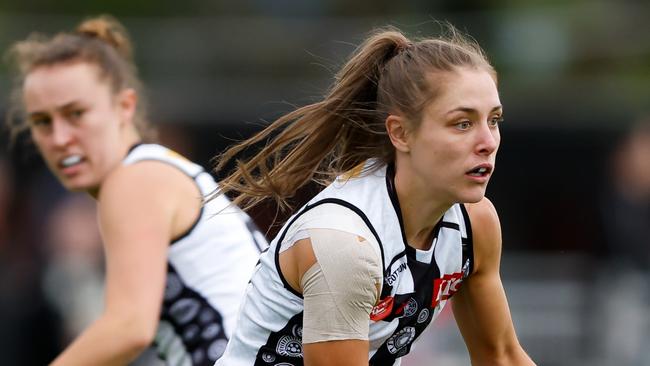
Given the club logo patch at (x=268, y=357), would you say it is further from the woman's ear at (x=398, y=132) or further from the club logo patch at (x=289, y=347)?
the woman's ear at (x=398, y=132)

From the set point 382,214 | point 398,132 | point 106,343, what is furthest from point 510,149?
point 382,214

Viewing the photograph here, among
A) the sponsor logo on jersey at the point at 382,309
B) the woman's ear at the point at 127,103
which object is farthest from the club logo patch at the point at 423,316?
the woman's ear at the point at 127,103

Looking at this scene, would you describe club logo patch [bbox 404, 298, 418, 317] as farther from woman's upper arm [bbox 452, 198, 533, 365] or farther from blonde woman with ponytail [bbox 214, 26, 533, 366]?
woman's upper arm [bbox 452, 198, 533, 365]

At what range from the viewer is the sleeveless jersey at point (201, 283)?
4.84 m

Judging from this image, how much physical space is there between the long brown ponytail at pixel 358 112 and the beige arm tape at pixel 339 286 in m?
0.40

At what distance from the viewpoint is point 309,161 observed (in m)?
4.07

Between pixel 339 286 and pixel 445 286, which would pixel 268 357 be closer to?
pixel 339 286

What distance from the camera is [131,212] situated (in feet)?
15.3

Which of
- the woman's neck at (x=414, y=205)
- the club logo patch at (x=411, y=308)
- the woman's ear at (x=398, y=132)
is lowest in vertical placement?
the club logo patch at (x=411, y=308)

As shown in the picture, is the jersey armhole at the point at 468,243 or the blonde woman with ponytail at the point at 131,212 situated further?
the blonde woman with ponytail at the point at 131,212

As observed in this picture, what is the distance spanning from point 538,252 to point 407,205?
7.27 meters

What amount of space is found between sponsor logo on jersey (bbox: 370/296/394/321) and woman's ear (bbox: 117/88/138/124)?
1736 mm

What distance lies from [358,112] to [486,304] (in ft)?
2.28

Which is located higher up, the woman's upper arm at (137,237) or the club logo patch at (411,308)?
the club logo patch at (411,308)
